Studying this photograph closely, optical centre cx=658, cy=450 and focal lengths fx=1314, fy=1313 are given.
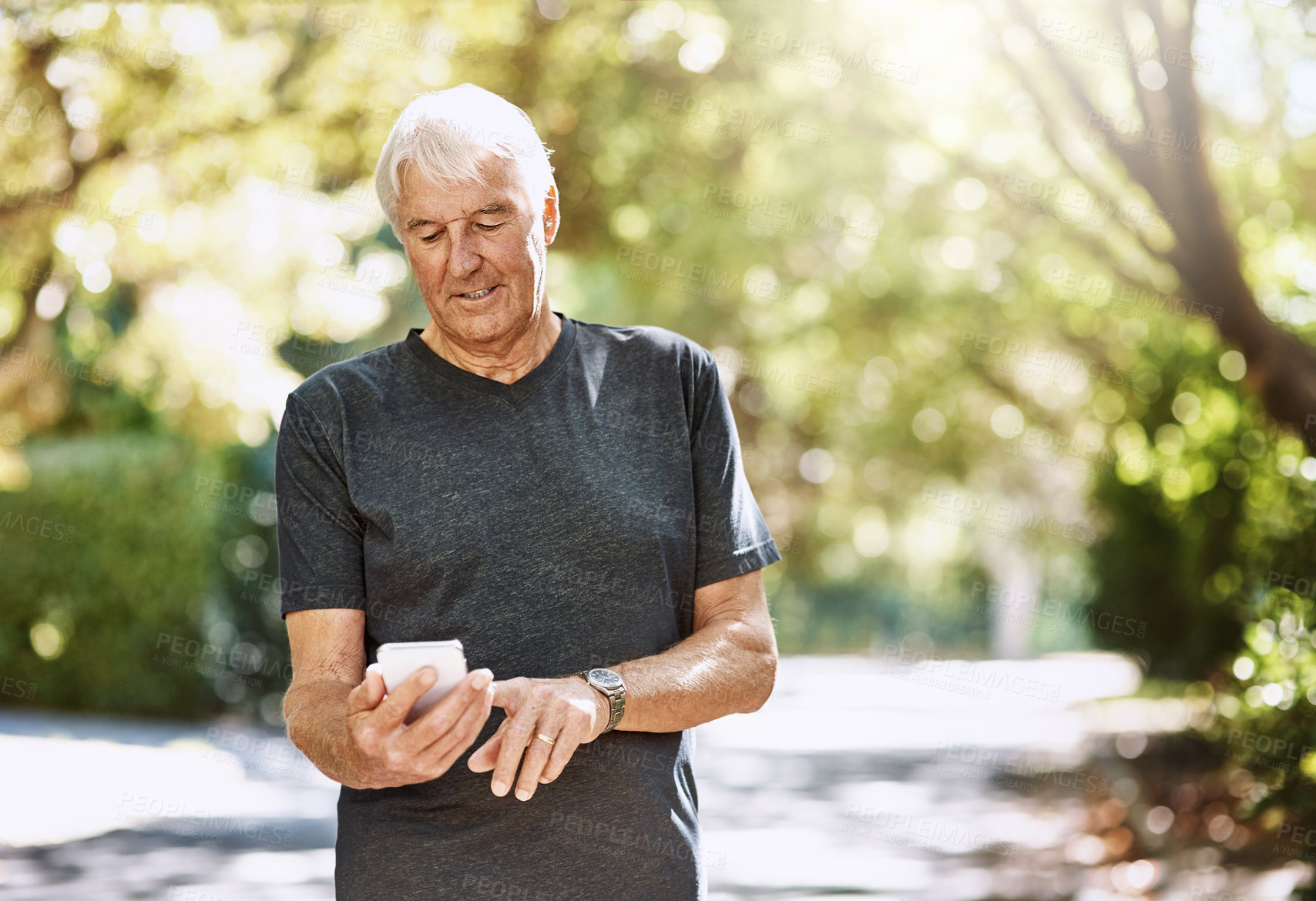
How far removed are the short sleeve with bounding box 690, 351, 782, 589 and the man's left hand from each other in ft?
1.58

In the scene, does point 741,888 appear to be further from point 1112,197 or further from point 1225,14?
point 1225,14

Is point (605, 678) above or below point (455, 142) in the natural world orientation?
below

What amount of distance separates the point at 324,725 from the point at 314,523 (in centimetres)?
38

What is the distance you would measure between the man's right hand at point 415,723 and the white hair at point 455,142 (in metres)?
0.96

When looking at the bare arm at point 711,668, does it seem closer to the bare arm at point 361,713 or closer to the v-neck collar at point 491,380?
the bare arm at point 361,713

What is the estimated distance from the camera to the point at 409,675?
1.96 metres

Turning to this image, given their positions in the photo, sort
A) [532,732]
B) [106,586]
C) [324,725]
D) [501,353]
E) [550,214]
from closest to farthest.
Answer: [532,732]
[324,725]
[501,353]
[550,214]
[106,586]

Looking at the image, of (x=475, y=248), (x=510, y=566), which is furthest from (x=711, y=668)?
(x=475, y=248)

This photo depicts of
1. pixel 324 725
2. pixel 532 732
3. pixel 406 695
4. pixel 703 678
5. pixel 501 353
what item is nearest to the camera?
pixel 406 695

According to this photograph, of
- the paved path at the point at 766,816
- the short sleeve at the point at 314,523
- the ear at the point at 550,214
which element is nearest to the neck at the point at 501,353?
the ear at the point at 550,214

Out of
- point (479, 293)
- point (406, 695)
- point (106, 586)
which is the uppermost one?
point (479, 293)

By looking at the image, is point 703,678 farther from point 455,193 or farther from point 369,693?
point 455,193

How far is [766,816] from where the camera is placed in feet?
35.8

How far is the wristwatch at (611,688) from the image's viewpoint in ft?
7.36
